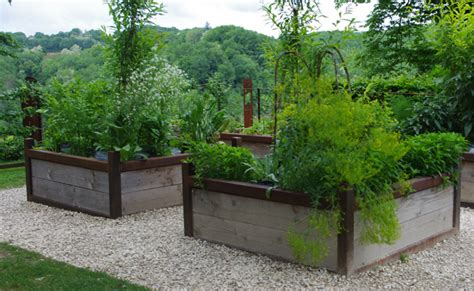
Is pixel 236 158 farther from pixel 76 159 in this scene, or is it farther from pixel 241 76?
pixel 241 76

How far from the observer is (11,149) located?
31.1ft

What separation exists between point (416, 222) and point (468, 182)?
178 centimetres

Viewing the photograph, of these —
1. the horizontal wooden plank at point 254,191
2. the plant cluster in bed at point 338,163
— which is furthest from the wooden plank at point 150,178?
the plant cluster in bed at point 338,163

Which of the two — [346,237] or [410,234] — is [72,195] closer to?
[346,237]

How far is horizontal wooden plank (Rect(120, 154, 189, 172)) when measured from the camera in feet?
17.7

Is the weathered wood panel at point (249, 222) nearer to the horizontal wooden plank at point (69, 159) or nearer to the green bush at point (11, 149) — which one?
the horizontal wooden plank at point (69, 159)

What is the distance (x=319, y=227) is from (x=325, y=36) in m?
1.77

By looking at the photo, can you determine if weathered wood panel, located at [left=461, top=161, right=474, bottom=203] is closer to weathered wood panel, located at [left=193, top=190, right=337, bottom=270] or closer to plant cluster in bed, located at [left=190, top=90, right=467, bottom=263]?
plant cluster in bed, located at [left=190, top=90, right=467, bottom=263]

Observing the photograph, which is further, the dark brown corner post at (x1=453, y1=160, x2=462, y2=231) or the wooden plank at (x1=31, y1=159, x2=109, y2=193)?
the wooden plank at (x1=31, y1=159, x2=109, y2=193)

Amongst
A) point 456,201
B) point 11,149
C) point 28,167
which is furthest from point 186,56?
point 456,201

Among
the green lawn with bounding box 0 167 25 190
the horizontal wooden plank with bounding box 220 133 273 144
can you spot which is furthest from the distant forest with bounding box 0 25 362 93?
the horizontal wooden plank with bounding box 220 133 273 144

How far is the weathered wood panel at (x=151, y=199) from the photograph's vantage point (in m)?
5.47

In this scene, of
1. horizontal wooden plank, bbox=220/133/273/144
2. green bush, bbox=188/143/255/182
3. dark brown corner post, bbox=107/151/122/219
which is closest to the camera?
green bush, bbox=188/143/255/182

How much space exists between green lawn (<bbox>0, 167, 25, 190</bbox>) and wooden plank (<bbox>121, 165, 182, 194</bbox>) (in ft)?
9.05
